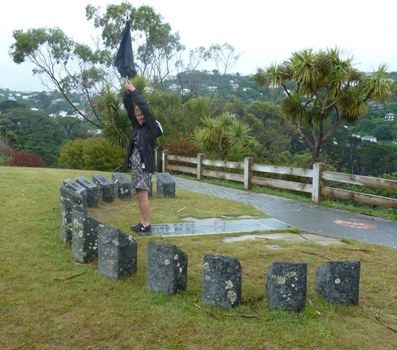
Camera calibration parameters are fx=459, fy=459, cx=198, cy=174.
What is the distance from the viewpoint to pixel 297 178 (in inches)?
476

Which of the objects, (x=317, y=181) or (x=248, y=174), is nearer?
(x=317, y=181)

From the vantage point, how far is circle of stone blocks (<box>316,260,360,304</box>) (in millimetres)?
3539

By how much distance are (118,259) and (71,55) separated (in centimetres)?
2828

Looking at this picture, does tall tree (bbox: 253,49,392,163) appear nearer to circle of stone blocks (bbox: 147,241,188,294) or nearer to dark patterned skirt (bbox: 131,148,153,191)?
dark patterned skirt (bbox: 131,148,153,191)

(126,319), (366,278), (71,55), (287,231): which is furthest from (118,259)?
(71,55)

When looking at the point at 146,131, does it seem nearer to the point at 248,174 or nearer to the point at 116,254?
the point at 116,254

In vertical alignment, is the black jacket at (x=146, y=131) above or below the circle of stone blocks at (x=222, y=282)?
above

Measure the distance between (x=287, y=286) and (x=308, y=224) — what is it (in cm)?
385

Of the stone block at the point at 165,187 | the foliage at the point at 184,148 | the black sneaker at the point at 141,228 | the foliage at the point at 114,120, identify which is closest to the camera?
the black sneaker at the point at 141,228

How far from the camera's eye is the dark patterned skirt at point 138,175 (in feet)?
18.7

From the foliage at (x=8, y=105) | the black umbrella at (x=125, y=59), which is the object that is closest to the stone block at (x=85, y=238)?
the black umbrella at (x=125, y=59)

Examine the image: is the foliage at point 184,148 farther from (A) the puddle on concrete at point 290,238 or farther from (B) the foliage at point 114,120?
(A) the puddle on concrete at point 290,238

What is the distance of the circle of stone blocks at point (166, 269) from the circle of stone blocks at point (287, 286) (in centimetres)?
73

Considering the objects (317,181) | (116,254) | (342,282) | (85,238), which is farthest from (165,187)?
(342,282)
